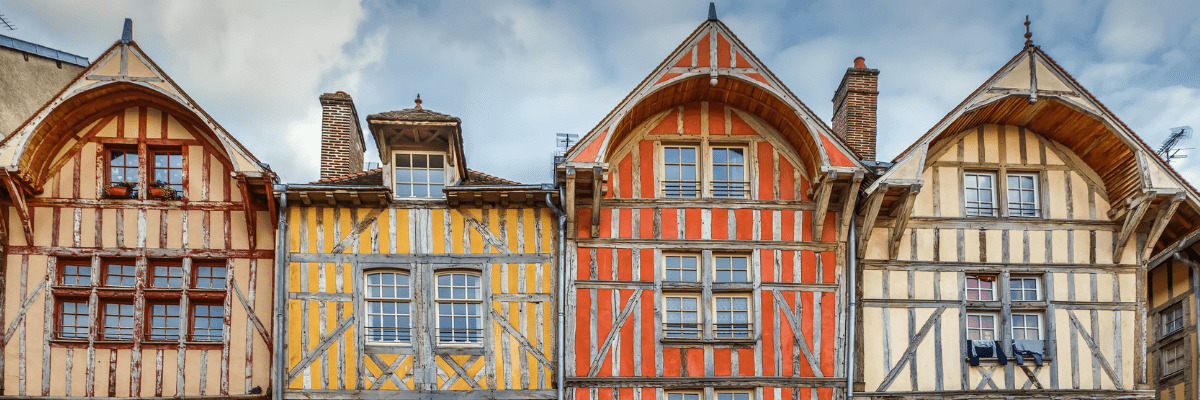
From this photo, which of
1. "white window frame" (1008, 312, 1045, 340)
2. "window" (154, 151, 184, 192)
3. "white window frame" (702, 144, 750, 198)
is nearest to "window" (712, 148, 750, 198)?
"white window frame" (702, 144, 750, 198)

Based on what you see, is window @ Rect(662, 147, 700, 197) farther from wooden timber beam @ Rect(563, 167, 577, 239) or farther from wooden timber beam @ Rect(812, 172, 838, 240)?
wooden timber beam @ Rect(812, 172, 838, 240)

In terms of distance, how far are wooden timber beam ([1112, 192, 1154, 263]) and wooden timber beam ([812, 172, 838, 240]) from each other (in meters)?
4.24

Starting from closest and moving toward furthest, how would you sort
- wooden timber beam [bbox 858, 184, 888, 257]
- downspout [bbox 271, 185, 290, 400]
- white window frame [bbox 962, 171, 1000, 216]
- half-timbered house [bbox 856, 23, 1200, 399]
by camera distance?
downspout [bbox 271, 185, 290, 400] → wooden timber beam [bbox 858, 184, 888, 257] → half-timbered house [bbox 856, 23, 1200, 399] → white window frame [bbox 962, 171, 1000, 216]

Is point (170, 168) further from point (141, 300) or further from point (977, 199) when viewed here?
point (977, 199)

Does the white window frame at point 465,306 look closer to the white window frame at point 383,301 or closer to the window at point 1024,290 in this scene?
the white window frame at point 383,301

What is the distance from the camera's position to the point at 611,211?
15664 millimetres

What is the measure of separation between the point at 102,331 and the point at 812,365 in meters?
9.91

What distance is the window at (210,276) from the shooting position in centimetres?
1560

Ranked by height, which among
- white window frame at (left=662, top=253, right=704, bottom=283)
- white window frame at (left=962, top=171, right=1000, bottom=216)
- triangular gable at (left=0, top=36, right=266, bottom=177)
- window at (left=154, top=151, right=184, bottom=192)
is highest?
triangular gable at (left=0, top=36, right=266, bottom=177)

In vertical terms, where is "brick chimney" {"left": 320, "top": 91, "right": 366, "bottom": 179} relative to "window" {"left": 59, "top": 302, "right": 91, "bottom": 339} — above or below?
above

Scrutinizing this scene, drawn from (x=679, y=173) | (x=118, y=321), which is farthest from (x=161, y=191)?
(x=679, y=173)

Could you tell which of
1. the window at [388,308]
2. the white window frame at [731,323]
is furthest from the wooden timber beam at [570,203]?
the window at [388,308]

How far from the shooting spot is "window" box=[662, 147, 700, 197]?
52.1ft

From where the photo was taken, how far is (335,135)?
17.2m
